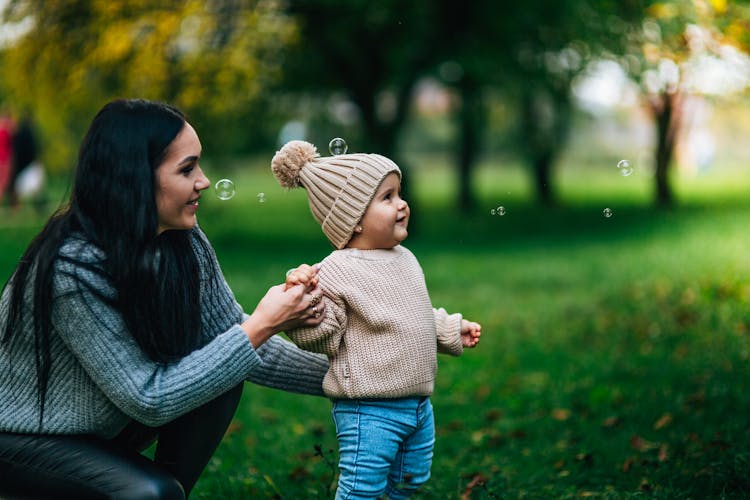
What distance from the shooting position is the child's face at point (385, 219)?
274 cm

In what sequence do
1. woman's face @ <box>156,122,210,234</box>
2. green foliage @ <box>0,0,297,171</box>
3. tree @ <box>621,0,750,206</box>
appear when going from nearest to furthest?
woman's face @ <box>156,122,210,234</box>, tree @ <box>621,0,750,206</box>, green foliage @ <box>0,0,297,171</box>

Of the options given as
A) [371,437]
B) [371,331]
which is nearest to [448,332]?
[371,331]

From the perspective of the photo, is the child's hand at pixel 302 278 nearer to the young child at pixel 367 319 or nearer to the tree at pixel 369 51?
the young child at pixel 367 319

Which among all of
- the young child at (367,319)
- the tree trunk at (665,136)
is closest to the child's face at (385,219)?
the young child at (367,319)

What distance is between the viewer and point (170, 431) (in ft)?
9.33

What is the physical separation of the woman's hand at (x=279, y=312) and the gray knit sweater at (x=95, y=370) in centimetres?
4

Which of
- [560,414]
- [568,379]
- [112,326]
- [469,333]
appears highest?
[112,326]

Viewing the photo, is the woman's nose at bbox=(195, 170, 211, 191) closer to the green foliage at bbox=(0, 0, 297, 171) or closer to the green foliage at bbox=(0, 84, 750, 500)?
the green foliage at bbox=(0, 84, 750, 500)

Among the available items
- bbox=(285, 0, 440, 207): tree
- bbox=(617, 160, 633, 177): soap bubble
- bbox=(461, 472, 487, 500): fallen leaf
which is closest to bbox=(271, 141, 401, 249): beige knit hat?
bbox=(461, 472, 487, 500): fallen leaf

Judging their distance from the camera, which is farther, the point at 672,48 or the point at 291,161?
the point at 672,48

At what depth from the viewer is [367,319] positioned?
8.84 feet

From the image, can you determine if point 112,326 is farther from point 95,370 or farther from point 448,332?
point 448,332

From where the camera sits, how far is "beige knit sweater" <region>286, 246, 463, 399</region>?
270 centimetres

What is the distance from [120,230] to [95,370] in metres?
0.39
